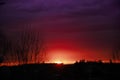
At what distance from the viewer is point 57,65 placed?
6044 centimetres

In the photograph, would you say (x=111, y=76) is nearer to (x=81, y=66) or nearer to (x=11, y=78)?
(x=81, y=66)

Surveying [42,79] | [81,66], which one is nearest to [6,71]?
[42,79]

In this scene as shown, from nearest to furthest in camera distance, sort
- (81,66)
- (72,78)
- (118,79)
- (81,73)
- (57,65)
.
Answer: (118,79)
(72,78)
(81,73)
(81,66)
(57,65)

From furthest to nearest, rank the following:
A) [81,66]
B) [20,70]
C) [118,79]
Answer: [20,70] < [81,66] < [118,79]

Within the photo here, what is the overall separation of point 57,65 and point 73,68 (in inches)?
387

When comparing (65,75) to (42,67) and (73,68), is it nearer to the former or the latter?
(73,68)

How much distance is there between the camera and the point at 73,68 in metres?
51.1

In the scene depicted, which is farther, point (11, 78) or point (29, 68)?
point (29, 68)

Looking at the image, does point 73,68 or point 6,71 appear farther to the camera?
point 73,68

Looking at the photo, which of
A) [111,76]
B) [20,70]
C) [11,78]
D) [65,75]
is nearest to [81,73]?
[65,75]

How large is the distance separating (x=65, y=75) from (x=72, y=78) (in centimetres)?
287

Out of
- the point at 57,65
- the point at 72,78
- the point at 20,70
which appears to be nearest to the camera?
the point at 72,78

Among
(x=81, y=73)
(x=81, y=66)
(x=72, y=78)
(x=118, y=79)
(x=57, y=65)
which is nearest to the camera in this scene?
(x=118, y=79)

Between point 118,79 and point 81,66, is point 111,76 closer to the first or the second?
point 118,79
